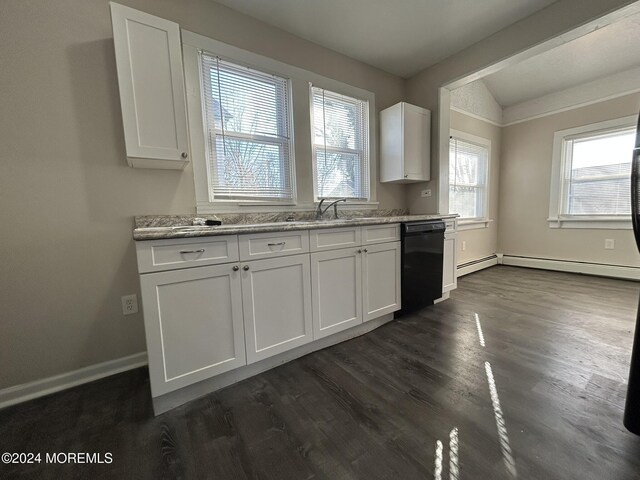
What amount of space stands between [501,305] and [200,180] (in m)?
3.10

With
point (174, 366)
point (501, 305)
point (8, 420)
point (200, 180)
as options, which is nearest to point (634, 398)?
point (501, 305)

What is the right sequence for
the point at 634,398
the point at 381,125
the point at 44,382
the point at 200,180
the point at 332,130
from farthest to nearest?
the point at 381,125
the point at 332,130
the point at 200,180
the point at 44,382
the point at 634,398

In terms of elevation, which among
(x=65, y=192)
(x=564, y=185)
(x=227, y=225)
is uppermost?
(x=564, y=185)

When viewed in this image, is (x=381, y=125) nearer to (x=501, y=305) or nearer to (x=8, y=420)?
(x=501, y=305)

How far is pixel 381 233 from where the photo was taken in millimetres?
2201

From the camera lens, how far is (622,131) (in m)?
3.32

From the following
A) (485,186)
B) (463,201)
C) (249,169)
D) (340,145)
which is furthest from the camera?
(485,186)

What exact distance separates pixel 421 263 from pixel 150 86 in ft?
8.21

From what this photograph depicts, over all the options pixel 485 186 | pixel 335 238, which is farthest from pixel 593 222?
pixel 335 238

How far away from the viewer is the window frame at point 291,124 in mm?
1878

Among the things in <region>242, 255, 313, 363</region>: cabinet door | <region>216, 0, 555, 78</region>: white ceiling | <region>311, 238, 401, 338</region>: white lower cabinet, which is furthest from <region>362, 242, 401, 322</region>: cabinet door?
<region>216, 0, 555, 78</region>: white ceiling

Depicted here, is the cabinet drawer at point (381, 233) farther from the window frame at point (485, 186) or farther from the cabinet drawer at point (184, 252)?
the window frame at point (485, 186)

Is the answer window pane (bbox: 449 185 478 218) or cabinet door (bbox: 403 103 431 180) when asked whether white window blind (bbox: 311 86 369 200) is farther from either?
window pane (bbox: 449 185 478 218)

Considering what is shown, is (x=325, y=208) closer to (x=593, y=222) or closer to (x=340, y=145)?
(x=340, y=145)
